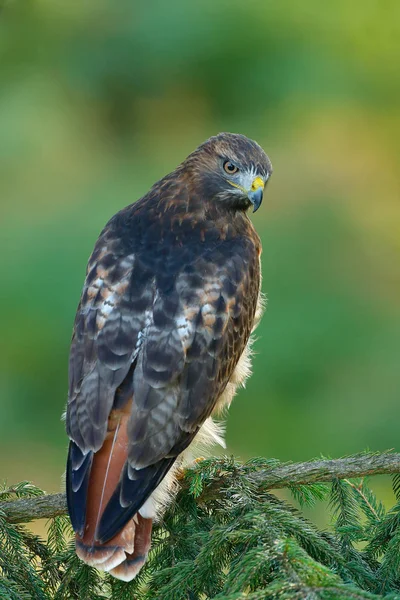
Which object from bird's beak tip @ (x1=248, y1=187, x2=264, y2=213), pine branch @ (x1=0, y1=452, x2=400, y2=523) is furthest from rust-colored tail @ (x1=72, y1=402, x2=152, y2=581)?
bird's beak tip @ (x1=248, y1=187, x2=264, y2=213)

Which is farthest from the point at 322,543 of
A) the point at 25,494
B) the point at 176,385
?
the point at 25,494

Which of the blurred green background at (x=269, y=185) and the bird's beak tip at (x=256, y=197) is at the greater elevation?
the bird's beak tip at (x=256, y=197)

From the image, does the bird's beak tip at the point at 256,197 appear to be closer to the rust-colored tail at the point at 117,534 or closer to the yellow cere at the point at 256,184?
the yellow cere at the point at 256,184

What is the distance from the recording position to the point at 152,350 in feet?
12.2

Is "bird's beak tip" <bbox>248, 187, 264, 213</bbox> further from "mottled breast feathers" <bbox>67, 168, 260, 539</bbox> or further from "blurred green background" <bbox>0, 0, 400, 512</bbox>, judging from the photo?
"blurred green background" <bbox>0, 0, 400, 512</bbox>

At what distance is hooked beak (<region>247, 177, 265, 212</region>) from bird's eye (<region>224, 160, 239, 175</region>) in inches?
5.3

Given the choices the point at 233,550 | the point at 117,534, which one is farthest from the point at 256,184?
the point at 233,550

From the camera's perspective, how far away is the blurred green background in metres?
9.23

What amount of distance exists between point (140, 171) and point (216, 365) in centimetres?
848

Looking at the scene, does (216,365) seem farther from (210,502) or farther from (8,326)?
(8,326)

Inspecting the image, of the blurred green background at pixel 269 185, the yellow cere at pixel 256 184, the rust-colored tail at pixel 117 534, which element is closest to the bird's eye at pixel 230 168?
the yellow cere at pixel 256 184

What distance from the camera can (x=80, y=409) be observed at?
Result: 364cm

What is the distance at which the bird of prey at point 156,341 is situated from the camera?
345 cm

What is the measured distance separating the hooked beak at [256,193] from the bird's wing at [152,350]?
0.67 ft
